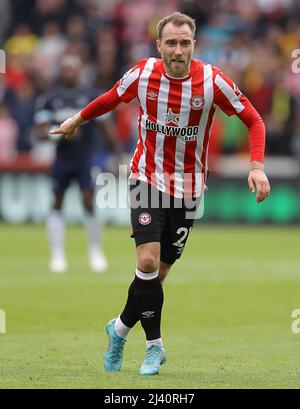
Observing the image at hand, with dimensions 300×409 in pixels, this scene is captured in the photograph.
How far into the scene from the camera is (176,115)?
7.41 metres

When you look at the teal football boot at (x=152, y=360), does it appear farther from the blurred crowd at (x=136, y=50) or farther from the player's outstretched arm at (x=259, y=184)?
the blurred crowd at (x=136, y=50)

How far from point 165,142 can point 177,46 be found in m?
0.66

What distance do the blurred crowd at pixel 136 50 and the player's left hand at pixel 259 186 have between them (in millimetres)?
13281

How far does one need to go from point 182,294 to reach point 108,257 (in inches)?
148

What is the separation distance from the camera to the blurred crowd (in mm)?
20672

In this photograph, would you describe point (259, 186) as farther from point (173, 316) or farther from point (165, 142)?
point (173, 316)

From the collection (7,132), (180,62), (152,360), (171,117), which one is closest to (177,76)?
(180,62)

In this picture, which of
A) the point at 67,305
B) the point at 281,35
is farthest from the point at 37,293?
the point at 281,35

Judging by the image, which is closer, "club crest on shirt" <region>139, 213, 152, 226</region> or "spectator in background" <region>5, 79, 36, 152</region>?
"club crest on shirt" <region>139, 213, 152, 226</region>

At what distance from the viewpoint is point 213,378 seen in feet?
23.0

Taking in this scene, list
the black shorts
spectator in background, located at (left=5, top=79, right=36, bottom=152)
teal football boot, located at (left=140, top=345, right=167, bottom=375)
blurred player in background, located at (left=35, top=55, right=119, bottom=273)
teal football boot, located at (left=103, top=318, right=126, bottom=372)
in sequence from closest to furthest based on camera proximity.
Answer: teal football boot, located at (left=140, top=345, right=167, bottom=375)
the black shorts
teal football boot, located at (left=103, top=318, right=126, bottom=372)
blurred player in background, located at (left=35, top=55, right=119, bottom=273)
spectator in background, located at (left=5, top=79, right=36, bottom=152)

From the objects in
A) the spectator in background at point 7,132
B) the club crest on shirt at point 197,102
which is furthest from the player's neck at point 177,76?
the spectator in background at point 7,132

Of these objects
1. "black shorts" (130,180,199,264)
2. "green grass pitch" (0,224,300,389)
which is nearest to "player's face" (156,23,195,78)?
"black shorts" (130,180,199,264)

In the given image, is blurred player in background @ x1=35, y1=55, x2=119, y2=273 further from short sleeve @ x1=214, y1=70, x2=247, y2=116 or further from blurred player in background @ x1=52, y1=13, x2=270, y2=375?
short sleeve @ x1=214, y1=70, x2=247, y2=116
